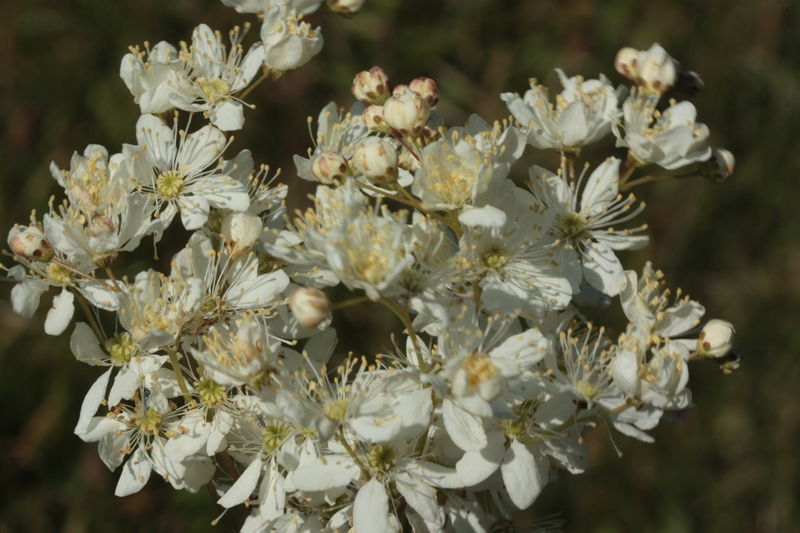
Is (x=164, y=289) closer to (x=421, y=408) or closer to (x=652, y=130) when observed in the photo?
(x=421, y=408)

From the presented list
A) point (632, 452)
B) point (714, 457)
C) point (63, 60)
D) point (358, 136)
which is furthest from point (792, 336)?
point (63, 60)

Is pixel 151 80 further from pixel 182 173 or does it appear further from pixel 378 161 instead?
pixel 378 161

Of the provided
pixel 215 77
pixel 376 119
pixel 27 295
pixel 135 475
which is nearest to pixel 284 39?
pixel 215 77

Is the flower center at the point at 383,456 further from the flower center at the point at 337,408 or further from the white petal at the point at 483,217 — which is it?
the white petal at the point at 483,217

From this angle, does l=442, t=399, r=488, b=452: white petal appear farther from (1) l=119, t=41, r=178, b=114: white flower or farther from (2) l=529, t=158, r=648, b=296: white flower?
(1) l=119, t=41, r=178, b=114: white flower

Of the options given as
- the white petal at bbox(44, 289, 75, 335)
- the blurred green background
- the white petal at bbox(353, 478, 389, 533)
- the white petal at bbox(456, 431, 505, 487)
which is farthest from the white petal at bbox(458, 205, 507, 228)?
the blurred green background

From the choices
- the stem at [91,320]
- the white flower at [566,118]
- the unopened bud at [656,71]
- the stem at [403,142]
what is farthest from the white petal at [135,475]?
the unopened bud at [656,71]
